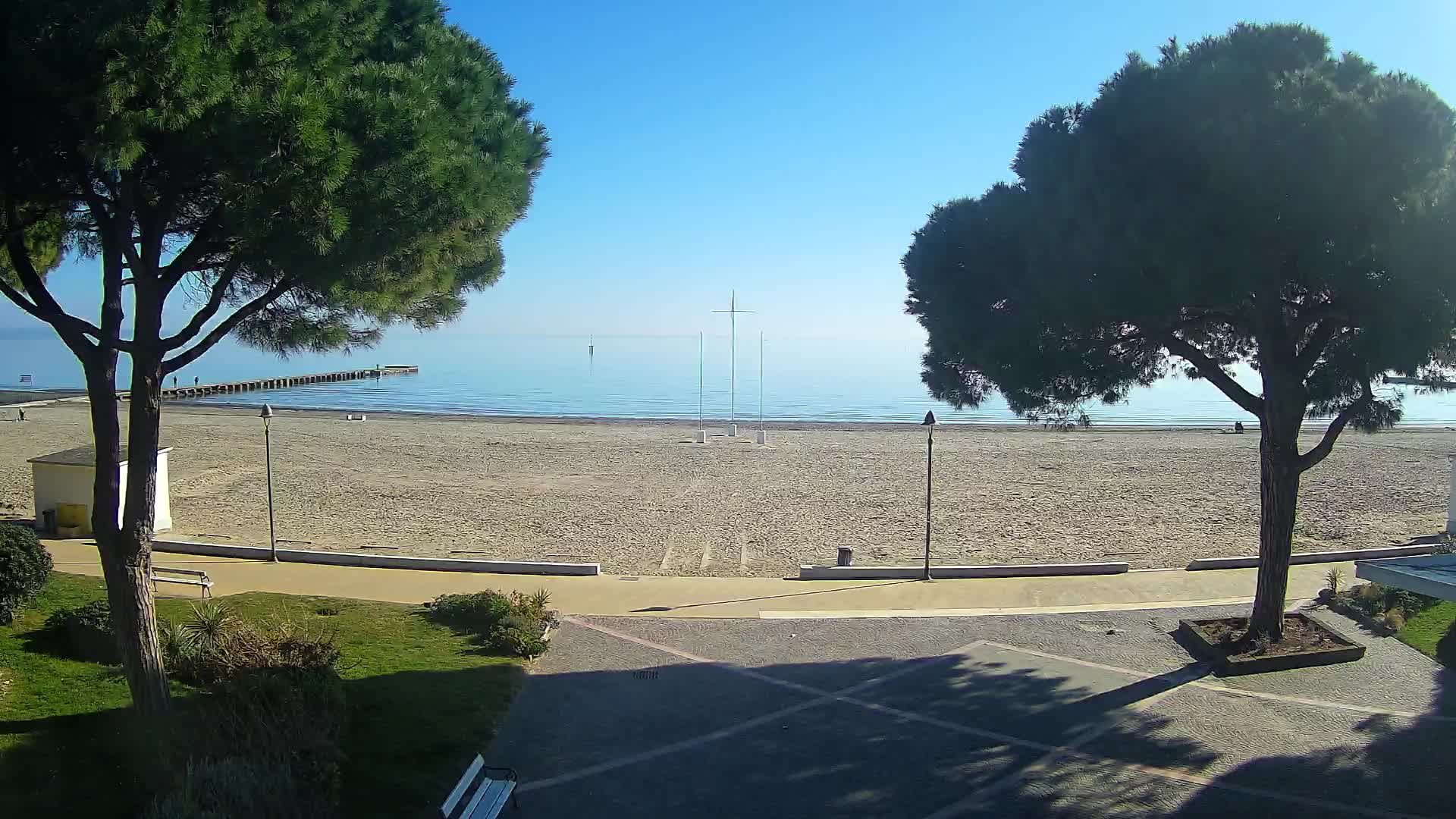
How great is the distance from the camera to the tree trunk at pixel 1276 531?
10.4 metres

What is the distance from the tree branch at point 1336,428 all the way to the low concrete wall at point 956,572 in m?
5.01

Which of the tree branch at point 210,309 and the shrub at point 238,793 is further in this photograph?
the tree branch at point 210,309

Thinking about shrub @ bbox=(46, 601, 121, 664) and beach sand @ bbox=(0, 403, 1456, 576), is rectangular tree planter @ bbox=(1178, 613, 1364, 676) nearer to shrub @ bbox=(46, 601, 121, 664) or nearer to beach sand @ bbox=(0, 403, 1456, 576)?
beach sand @ bbox=(0, 403, 1456, 576)

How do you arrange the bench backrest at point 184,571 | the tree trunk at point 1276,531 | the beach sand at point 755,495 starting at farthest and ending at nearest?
the beach sand at point 755,495, the bench backrest at point 184,571, the tree trunk at point 1276,531

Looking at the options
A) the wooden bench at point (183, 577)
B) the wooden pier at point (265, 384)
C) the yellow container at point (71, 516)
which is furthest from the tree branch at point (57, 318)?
the wooden pier at point (265, 384)

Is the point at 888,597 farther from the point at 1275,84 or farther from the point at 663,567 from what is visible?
the point at 1275,84

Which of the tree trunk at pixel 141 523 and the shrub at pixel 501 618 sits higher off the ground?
the tree trunk at pixel 141 523

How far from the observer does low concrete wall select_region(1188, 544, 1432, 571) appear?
15.4m

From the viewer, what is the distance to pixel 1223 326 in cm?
1109

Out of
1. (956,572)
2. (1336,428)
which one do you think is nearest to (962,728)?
(1336,428)

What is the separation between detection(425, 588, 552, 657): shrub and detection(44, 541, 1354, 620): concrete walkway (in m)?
0.91

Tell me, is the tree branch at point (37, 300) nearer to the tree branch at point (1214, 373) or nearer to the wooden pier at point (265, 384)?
the tree branch at point (1214, 373)

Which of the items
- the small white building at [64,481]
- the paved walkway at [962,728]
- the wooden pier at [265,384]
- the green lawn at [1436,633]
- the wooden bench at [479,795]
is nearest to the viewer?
the wooden bench at [479,795]

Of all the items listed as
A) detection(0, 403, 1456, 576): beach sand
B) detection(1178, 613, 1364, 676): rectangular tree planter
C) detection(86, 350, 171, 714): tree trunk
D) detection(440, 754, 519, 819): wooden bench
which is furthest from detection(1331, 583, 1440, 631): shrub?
detection(86, 350, 171, 714): tree trunk
